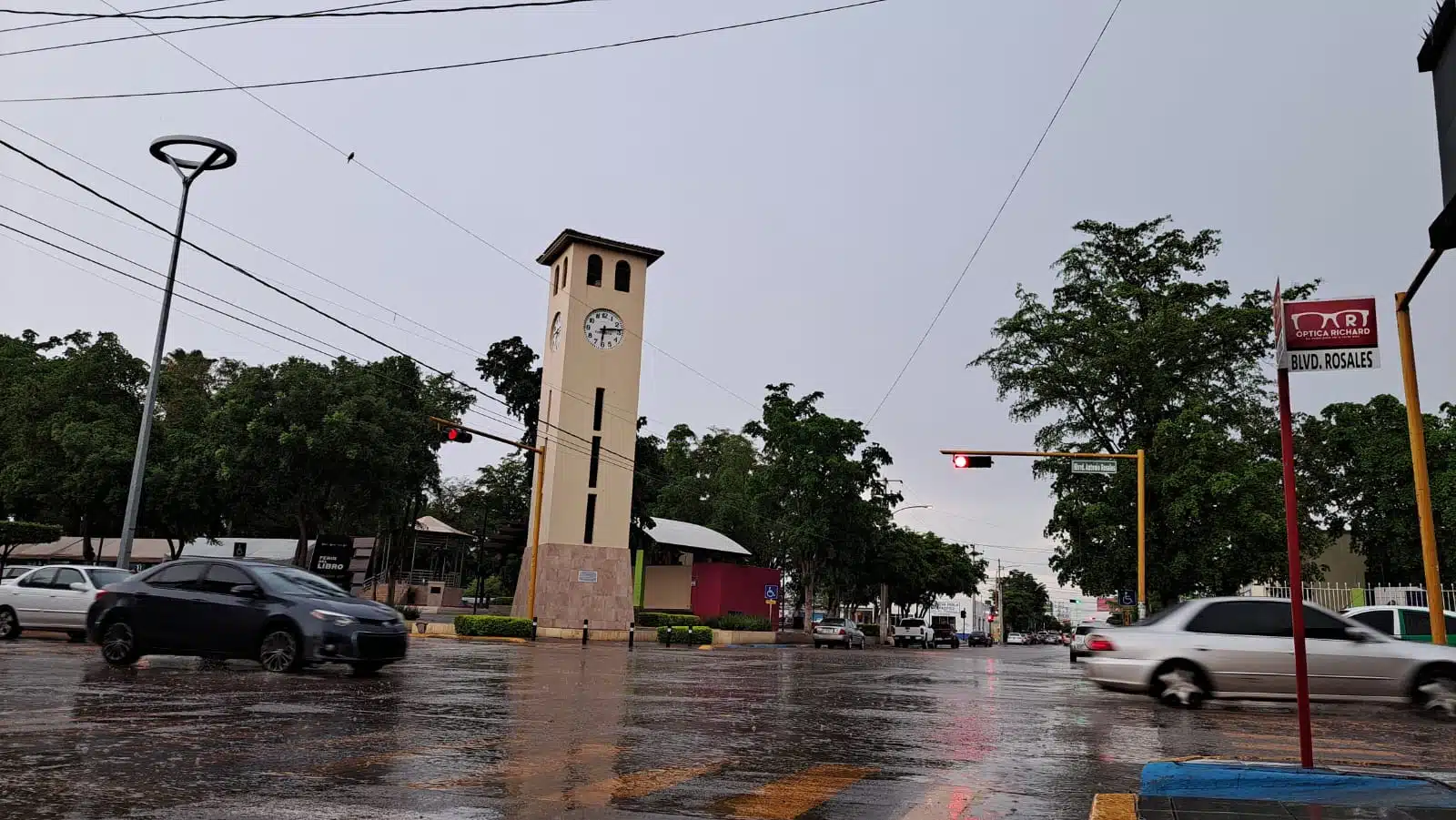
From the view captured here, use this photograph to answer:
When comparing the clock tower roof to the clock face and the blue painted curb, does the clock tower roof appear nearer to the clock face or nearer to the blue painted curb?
the clock face

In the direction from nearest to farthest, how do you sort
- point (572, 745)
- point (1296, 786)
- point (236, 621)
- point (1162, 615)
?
point (1296, 786), point (572, 745), point (236, 621), point (1162, 615)

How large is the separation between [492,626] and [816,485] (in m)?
19.6

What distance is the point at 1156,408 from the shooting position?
37.2m

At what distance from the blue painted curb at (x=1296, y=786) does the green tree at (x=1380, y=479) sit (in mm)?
44791

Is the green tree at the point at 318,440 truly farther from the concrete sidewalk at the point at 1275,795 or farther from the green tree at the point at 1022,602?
the green tree at the point at 1022,602

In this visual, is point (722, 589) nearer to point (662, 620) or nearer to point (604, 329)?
point (662, 620)

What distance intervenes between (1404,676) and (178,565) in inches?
663

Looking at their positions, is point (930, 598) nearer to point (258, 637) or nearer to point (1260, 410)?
point (1260, 410)

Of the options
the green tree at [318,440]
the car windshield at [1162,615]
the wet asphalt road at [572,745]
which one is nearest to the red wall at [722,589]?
the green tree at [318,440]

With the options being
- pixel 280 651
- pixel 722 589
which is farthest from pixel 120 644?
pixel 722 589

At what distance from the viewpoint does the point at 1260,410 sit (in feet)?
126

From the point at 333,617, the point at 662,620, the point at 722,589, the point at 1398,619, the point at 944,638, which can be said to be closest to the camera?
→ the point at 333,617

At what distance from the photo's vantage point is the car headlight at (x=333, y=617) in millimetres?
13523

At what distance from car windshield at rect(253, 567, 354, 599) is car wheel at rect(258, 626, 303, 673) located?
Answer: 0.57 metres
